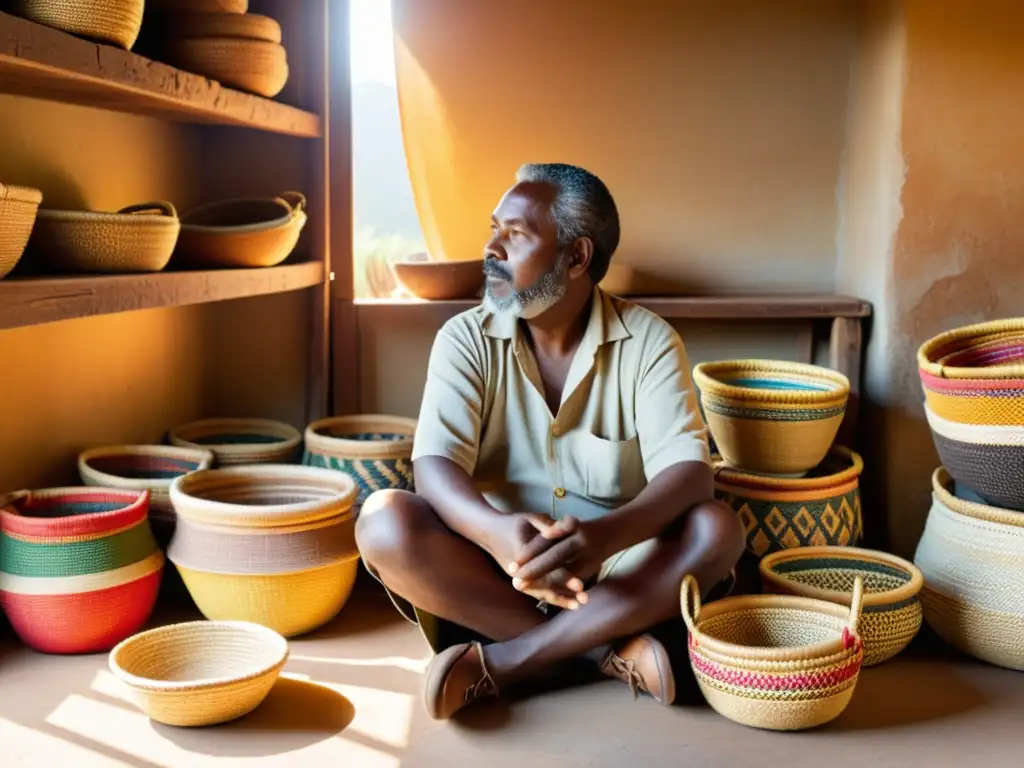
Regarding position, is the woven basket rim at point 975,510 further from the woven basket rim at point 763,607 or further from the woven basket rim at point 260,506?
the woven basket rim at point 260,506

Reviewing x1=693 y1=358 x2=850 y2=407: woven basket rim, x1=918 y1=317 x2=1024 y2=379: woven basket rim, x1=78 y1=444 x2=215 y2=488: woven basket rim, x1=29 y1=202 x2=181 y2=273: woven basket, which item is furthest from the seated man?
x1=78 y1=444 x2=215 y2=488: woven basket rim

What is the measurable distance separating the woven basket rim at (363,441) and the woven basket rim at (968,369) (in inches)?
58.4

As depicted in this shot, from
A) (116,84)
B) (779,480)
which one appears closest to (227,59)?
(116,84)

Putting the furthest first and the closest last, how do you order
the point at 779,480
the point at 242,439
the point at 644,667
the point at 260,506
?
the point at 242,439, the point at 779,480, the point at 260,506, the point at 644,667

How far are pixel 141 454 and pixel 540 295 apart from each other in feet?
4.63

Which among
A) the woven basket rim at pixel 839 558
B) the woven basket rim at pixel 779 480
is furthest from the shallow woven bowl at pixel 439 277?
the woven basket rim at pixel 839 558

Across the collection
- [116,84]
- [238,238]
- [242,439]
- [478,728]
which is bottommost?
[478,728]

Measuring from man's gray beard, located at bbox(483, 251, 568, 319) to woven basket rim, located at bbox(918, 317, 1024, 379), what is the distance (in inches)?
38.8

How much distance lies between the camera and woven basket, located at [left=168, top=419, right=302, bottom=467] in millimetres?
3469

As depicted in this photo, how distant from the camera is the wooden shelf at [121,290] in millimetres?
2186

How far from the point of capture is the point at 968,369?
2754mm

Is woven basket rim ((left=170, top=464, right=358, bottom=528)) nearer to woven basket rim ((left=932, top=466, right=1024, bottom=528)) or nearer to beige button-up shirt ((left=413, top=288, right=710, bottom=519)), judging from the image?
beige button-up shirt ((left=413, top=288, right=710, bottom=519))

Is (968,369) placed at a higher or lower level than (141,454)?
higher

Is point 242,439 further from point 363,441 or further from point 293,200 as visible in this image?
point 293,200
